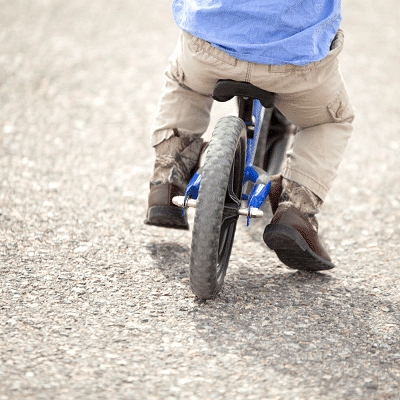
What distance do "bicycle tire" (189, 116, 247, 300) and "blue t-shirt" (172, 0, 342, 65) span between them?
0.31 meters

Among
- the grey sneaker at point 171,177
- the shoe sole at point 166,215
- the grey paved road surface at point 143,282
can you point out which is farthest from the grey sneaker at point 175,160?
the grey paved road surface at point 143,282

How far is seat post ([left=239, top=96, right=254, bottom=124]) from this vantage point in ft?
7.97

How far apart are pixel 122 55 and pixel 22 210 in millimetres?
3598

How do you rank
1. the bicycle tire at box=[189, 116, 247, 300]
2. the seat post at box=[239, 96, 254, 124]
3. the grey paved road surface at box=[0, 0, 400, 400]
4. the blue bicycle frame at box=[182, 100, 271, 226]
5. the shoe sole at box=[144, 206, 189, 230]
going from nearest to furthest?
the grey paved road surface at box=[0, 0, 400, 400]
the bicycle tire at box=[189, 116, 247, 300]
the blue bicycle frame at box=[182, 100, 271, 226]
the seat post at box=[239, 96, 254, 124]
the shoe sole at box=[144, 206, 189, 230]

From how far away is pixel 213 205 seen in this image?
2037 mm

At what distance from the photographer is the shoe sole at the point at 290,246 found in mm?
2445

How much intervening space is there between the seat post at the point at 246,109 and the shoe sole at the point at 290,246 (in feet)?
1.65

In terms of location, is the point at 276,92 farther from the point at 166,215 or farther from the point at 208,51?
the point at 166,215

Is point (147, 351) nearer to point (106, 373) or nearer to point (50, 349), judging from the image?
point (106, 373)

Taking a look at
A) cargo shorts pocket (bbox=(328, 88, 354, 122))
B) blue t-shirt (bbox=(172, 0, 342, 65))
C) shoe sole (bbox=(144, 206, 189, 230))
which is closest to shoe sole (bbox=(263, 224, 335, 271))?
shoe sole (bbox=(144, 206, 189, 230))

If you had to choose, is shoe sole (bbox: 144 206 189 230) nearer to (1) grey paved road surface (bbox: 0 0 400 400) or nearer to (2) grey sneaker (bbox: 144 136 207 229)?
(2) grey sneaker (bbox: 144 136 207 229)

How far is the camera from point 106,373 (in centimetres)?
185

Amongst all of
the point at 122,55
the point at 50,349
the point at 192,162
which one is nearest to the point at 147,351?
the point at 50,349

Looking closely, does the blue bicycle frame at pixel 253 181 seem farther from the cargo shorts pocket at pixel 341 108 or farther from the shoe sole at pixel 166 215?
the cargo shorts pocket at pixel 341 108
